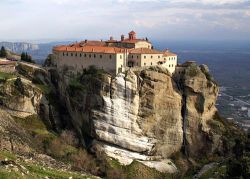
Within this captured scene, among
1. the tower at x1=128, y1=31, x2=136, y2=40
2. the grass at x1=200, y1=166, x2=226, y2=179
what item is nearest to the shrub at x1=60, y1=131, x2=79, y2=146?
the grass at x1=200, y1=166, x2=226, y2=179

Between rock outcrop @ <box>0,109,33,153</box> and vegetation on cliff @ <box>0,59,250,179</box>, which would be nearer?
rock outcrop @ <box>0,109,33,153</box>

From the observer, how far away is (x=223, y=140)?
311 feet

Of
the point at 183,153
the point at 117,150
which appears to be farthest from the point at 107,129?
the point at 183,153

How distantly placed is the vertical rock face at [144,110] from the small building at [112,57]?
8.31 ft

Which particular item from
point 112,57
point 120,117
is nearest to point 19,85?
point 112,57

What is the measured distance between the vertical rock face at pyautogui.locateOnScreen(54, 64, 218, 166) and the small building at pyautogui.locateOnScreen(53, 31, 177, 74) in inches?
99.7

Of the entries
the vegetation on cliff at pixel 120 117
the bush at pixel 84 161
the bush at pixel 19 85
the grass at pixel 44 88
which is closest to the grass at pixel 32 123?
the vegetation on cliff at pixel 120 117

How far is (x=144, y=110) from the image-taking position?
91.4 m

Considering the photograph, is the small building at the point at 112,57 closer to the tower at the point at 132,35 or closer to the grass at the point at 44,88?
the tower at the point at 132,35

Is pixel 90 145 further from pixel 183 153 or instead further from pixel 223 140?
pixel 223 140

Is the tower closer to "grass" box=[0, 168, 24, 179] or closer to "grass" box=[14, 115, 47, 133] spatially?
"grass" box=[14, 115, 47, 133]

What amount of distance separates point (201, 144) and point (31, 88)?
122 ft

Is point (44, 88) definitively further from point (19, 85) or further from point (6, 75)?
point (6, 75)

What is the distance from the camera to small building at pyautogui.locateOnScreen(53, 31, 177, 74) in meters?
91.2
